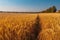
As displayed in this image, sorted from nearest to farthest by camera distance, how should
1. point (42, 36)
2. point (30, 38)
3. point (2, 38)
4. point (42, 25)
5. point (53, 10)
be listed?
point (2, 38)
point (30, 38)
point (42, 36)
point (42, 25)
point (53, 10)

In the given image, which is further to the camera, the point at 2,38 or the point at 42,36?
the point at 42,36

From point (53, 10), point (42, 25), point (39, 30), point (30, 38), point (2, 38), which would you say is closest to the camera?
point (2, 38)

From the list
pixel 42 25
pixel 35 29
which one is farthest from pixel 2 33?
pixel 42 25

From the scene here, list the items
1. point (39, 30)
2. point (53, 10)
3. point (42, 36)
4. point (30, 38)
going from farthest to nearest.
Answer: point (53, 10), point (39, 30), point (42, 36), point (30, 38)

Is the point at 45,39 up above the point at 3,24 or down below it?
below

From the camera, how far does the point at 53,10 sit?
24234 mm

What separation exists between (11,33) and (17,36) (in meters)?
0.19

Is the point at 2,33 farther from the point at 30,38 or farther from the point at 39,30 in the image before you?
the point at 39,30

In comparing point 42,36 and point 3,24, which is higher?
point 3,24

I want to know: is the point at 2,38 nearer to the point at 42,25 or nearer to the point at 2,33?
the point at 2,33

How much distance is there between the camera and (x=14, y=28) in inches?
217

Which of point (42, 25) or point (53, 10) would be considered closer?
point (42, 25)

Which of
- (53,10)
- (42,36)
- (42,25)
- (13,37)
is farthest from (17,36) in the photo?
(53,10)

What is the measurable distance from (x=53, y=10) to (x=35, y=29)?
1830cm
